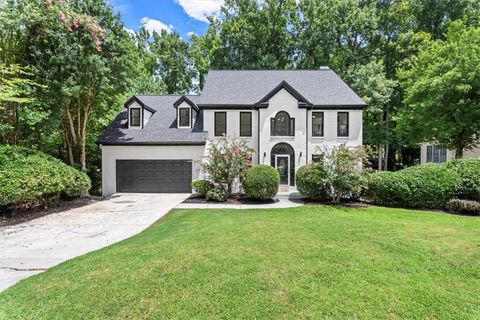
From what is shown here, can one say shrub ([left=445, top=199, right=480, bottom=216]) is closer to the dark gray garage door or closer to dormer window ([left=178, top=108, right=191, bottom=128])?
the dark gray garage door

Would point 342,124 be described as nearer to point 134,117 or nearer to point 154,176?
point 154,176

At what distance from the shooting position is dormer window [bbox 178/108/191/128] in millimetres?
19750

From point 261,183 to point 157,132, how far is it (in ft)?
30.3

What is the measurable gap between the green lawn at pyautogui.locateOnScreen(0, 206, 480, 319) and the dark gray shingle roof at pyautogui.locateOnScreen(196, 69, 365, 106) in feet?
42.1

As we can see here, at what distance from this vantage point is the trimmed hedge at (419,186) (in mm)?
12484

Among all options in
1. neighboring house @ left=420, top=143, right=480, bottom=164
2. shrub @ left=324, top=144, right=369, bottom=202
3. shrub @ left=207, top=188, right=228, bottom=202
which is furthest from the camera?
neighboring house @ left=420, top=143, right=480, bottom=164

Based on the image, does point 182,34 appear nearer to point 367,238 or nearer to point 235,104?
point 235,104

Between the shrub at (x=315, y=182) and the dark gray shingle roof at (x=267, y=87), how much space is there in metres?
6.20

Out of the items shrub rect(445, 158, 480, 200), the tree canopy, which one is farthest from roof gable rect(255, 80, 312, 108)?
shrub rect(445, 158, 480, 200)

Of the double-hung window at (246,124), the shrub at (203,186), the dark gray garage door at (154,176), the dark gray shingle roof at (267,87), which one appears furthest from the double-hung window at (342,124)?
the dark gray garage door at (154,176)

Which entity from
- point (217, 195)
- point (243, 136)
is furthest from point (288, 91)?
point (217, 195)

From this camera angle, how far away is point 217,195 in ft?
47.4

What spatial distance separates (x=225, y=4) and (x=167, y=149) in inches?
842

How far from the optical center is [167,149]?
1855 centimetres
